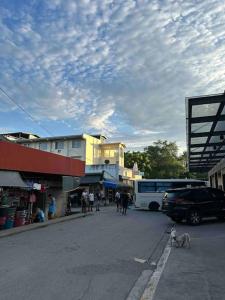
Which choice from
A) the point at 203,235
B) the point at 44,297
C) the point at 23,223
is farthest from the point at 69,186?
the point at 44,297

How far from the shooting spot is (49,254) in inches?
420

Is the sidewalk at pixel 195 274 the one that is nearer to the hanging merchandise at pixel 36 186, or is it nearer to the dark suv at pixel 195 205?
the dark suv at pixel 195 205

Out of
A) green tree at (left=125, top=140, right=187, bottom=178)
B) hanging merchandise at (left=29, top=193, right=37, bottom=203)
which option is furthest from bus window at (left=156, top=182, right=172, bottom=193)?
green tree at (left=125, top=140, right=187, bottom=178)

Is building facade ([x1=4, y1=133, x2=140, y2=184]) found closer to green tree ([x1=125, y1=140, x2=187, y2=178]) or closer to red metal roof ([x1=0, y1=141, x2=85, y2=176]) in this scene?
green tree ([x1=125, y1=140, x2=187, y2=178])

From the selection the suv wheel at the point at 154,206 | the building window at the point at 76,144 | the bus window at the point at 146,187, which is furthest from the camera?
the building window at the point at 76,144

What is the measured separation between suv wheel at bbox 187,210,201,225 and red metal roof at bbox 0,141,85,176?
8.77 m

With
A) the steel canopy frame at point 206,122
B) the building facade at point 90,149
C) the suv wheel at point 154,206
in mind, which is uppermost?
the building facade at point 90,149

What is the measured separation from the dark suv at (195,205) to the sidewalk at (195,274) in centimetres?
667

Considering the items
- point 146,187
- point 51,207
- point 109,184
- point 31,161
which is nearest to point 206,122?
point 31,161

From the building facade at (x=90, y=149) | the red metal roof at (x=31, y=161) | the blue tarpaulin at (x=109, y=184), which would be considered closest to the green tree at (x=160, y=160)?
the building facade at (x=90, y=149)

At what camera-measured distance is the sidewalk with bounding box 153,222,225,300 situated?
6.33m

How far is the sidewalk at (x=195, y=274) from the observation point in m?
6.33

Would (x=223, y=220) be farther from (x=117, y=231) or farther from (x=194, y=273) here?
(x=194, y=273)

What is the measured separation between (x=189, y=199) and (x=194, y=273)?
1155 centimetres
